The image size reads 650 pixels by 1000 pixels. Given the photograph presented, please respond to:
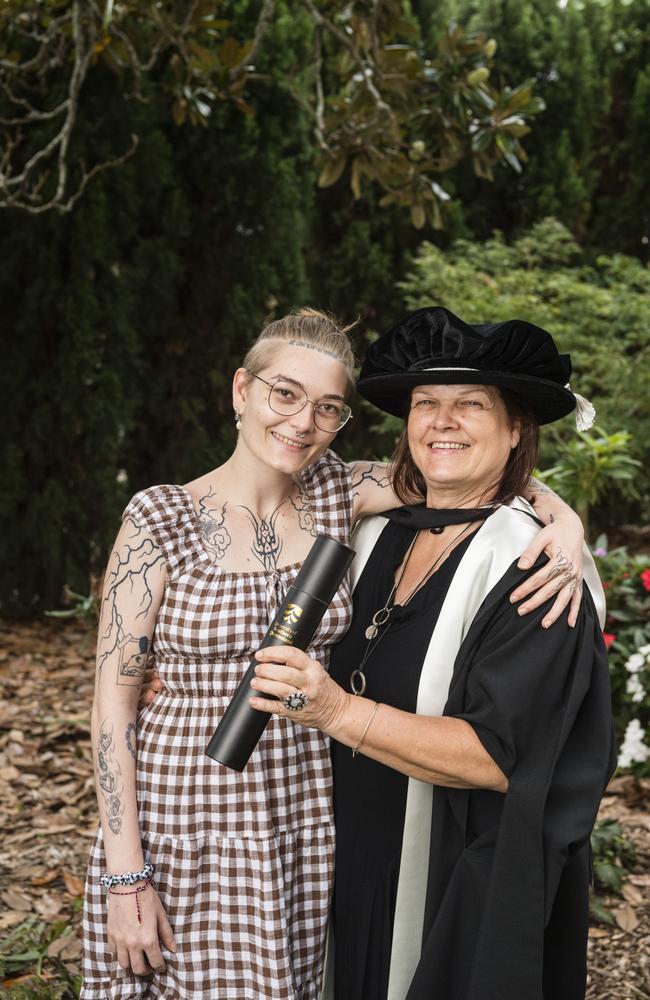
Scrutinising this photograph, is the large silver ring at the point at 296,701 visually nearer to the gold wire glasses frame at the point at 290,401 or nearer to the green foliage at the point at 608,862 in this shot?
the gold wire glasses frame at the point at 290,401

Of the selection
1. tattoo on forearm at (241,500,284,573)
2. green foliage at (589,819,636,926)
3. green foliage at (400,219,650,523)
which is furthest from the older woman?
green foliage at (400,219,650,523)

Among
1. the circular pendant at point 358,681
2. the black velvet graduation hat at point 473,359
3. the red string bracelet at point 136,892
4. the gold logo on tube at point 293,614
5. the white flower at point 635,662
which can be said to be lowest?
the red string bracelet at point 136,892

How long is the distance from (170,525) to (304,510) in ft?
1.12

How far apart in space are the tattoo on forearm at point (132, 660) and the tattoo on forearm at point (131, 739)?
8 cm

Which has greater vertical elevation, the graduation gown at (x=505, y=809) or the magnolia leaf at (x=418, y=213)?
the magnolia leaf at (x=418, y=213)

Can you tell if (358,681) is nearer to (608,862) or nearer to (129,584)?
(129,584)

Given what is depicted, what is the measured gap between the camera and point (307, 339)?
2.04 metres

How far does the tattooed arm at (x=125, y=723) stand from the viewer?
182 cm

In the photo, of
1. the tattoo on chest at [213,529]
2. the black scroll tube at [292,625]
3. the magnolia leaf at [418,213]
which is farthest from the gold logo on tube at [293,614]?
the magnolia leaf at [418,213]

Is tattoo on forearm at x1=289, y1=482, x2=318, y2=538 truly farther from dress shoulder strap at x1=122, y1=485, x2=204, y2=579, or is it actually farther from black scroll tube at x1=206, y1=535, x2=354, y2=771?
black scroll tube at x1=206, y1=535, x2=354, y2=771

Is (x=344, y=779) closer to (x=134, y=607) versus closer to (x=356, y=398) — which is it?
(x=134, y=607)

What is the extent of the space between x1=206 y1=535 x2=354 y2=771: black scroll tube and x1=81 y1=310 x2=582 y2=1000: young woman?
0.82 ft

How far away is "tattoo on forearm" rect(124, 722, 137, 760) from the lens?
189 centimetres

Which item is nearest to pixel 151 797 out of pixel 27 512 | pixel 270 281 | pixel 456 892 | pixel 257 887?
pixel 257 887
